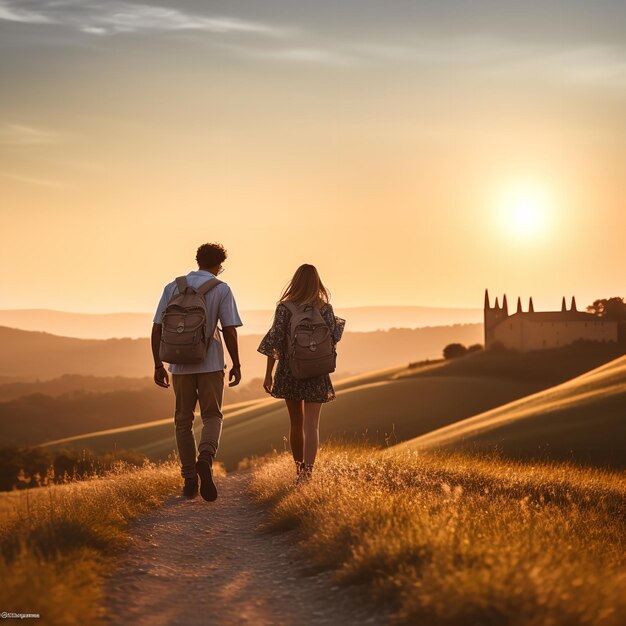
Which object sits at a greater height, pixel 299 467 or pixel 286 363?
pixel 286 363

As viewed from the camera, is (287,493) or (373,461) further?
(373,461)

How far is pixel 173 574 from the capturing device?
22.2ft

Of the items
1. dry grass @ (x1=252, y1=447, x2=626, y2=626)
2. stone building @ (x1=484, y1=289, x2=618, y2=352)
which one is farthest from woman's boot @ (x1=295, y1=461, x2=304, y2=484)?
stone building @ (x1=484, y1=289, x2=618, y2=352)

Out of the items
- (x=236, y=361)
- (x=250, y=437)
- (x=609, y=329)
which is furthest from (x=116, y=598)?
(x=609, y=329)

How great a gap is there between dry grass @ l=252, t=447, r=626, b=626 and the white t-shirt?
1795mm

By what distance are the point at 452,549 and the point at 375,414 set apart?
50.5 m

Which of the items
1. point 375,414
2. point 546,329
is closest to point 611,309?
point 546,329

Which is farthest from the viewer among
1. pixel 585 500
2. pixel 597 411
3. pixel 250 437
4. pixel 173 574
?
pixel 250 437

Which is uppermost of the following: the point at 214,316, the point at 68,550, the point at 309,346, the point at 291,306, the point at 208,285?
the point at 208,285

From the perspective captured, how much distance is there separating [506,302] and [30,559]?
407 ft

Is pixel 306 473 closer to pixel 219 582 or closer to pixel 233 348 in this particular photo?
pixel 233 348

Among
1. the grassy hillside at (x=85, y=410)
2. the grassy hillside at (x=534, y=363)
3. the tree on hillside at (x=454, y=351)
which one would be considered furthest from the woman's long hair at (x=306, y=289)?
the grassy hillside at (x=85, y=410)

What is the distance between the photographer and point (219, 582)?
6535 mm

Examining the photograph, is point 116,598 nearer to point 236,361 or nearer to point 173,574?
point 173,574
